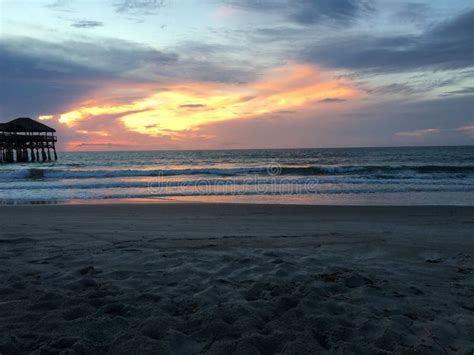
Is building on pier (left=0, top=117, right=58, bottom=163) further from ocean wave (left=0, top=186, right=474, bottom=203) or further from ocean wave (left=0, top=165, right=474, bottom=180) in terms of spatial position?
ocean wave (left=0, top=186, right=474, bottom=203)

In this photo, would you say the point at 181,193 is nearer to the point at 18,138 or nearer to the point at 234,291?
the point at 234,291

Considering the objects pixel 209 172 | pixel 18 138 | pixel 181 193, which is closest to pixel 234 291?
pixel 181 193

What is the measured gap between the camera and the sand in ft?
8.29

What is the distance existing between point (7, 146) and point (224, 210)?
44451 mm

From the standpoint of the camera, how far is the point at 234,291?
135 inches

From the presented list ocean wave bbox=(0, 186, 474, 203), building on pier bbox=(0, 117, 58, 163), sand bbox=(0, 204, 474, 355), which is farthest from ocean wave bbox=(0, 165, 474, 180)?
sand bbox=(0, 204, 474, 355)

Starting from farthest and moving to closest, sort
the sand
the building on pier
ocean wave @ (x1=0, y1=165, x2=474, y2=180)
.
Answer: the building on pier → ocean wave @ (x1=0, y1=165, x2=474, y2=180) → the sand

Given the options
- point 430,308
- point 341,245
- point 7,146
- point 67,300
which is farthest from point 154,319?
point 7,146

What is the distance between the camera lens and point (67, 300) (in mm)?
3119

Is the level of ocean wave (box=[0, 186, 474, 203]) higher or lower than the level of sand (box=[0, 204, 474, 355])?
lower

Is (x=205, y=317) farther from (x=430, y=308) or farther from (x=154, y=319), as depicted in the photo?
(x=430, y=308)

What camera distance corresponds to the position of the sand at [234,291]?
2.53 metres

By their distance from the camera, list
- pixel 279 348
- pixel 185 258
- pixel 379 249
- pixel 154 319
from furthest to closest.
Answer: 1. pixel 379 249
2. pixel 185 258
3. pixel 154 319
4. pixel 279 348

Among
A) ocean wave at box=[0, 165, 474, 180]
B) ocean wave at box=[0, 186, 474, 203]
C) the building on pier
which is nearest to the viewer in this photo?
ocean wave at box=[0, 186, 474, 203]
